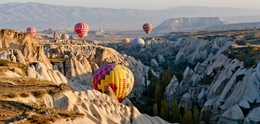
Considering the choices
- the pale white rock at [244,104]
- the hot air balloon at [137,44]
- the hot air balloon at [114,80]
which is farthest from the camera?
the hot air balloon at [137,44]

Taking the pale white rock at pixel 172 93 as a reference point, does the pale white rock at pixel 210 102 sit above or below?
above

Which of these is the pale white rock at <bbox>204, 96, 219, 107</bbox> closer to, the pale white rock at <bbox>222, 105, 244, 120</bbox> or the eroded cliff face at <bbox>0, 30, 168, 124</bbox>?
the pale white rock at <bbox>222, 105, 244, 120</bbox>

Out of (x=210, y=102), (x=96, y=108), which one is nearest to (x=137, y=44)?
(x=210, y=102)

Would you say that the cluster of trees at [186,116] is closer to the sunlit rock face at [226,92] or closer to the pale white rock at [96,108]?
the sunlit rock face at [226,92]

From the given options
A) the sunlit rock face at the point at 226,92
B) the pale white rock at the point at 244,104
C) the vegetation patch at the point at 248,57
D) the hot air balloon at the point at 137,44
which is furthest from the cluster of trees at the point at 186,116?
the hot air balloon at the point at 137,44

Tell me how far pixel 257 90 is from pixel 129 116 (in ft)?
43.7

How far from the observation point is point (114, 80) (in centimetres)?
3616

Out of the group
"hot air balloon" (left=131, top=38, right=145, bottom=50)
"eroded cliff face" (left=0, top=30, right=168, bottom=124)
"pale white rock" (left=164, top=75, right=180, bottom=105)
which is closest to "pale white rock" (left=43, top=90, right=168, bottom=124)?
"eroded cliff face" (left=0, top=30, right=168, bottom=124)

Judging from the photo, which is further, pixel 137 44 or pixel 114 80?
pixel 137 44

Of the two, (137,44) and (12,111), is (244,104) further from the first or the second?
(137,44)

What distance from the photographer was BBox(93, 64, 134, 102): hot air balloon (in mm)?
36031

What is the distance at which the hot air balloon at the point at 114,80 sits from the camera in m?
36.0

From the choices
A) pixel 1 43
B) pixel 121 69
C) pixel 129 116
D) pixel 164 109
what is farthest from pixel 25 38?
pixel 129 116

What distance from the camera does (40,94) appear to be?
69.2ft
